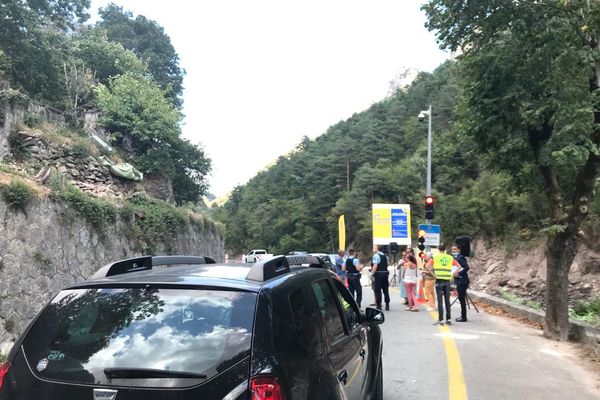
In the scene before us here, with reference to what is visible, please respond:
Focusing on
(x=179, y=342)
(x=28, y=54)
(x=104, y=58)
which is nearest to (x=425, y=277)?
(x=179, y=342)

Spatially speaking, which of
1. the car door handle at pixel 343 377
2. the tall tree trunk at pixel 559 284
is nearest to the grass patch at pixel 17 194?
the car door handle at pixel 343 377

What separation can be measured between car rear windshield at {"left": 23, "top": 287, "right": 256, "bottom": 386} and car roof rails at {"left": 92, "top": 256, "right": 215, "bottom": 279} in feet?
1.21

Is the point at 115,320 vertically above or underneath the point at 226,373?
above

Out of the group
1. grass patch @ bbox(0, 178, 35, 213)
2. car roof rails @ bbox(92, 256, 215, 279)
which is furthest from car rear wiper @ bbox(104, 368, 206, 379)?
grass patch @ bbox(0, 178, 35, 213)

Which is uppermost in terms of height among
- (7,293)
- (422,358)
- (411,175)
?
(411,175)

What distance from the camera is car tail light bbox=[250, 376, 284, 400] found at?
247 centimetres

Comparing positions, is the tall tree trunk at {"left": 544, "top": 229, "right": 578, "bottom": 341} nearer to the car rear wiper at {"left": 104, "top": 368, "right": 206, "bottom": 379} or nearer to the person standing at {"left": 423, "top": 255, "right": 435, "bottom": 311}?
the person standing at {"left": 423, "top": 255, "right": 435, "bottom": 311}

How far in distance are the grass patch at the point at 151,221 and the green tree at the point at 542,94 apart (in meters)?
12.0

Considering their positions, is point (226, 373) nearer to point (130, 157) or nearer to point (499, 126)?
point (499, 126)

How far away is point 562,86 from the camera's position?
29.7ft

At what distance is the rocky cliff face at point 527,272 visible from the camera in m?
17.9

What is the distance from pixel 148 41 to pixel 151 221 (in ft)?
154

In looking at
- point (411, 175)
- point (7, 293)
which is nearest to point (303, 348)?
point (7, 293)

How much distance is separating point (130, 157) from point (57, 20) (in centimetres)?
1435
